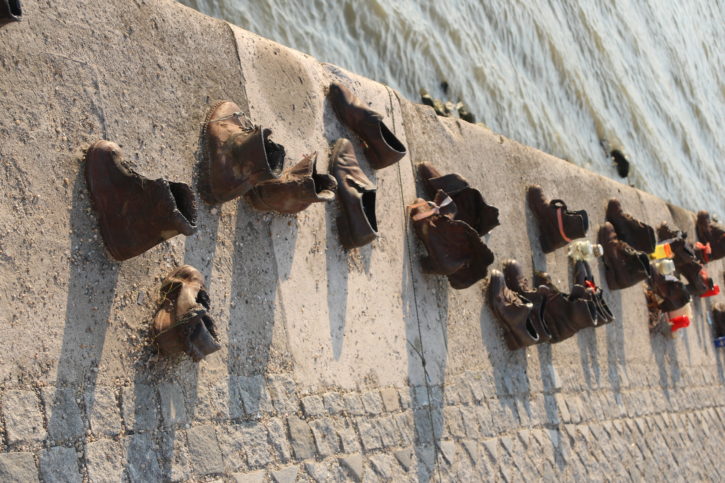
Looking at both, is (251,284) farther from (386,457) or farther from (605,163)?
(605,163)

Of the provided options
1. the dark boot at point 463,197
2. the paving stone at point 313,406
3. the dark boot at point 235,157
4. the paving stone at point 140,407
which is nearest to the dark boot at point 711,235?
the dark boot at point 463,197

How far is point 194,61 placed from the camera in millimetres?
3023

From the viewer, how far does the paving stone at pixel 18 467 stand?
2166 millimetres

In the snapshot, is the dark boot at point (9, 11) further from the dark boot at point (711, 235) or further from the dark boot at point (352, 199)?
the dark boot at point (711, 235)

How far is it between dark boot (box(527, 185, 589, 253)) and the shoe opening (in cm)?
144

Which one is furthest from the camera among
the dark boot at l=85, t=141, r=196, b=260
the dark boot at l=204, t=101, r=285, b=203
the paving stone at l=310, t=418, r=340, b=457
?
the paving stone at l=310, t=418, r=340, b=457

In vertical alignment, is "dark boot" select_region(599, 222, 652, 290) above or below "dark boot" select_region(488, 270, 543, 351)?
above

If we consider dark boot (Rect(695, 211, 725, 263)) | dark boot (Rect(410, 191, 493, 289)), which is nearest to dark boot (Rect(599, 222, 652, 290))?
dark boot (Rect(410, 191, 493, 289))

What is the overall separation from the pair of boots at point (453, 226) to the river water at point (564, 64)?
1.47 meters

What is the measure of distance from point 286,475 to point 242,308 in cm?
59

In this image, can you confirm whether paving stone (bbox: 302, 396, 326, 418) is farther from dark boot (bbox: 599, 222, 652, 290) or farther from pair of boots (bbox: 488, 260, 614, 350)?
dark boot (bbox: 599, 222, 652, 290)

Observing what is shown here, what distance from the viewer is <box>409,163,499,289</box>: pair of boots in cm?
396

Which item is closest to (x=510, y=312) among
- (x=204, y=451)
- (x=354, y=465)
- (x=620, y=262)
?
(x=354, y=465)

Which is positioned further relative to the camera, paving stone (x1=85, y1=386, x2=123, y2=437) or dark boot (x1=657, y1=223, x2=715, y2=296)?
dark boot (x1=657, y1=223, x2=715, y2=296)
